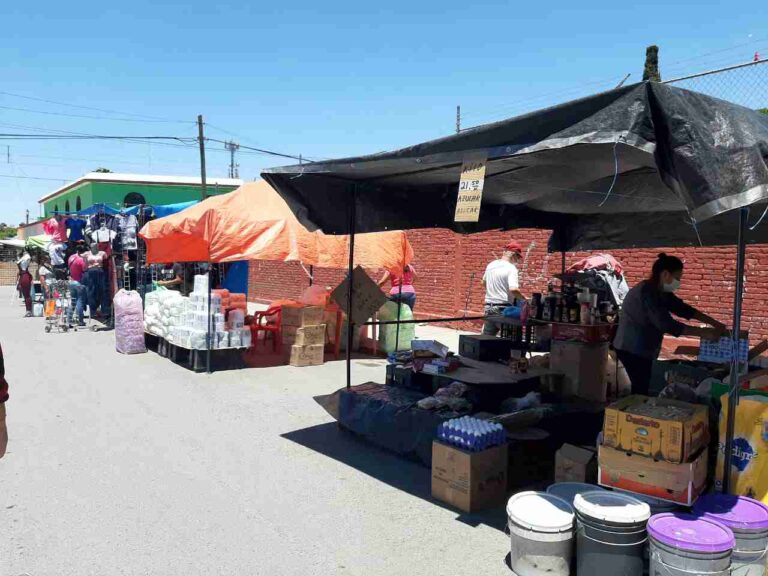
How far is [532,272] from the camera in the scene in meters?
12.1

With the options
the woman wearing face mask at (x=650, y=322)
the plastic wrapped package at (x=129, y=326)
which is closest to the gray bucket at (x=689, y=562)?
the woman wearing face mask at (x=650, y=322)

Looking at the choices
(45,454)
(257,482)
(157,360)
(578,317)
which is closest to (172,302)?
(157,360)

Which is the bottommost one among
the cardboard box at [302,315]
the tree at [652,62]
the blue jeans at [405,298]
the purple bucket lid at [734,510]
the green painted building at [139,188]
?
the purple bucket lid at [734,510]

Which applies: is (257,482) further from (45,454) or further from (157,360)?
(157,360)

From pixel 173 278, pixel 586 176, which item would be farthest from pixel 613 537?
pixel 173 278

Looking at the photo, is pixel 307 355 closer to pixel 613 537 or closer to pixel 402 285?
pixel 402 285

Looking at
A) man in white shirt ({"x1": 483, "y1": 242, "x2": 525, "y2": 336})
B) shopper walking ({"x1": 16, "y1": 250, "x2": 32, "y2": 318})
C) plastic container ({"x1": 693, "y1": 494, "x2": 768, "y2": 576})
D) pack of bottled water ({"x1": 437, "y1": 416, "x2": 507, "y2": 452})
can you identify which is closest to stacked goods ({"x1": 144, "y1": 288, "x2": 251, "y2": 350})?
man in white shirt ({"x1": 483, "y1": 242, "x2": 525, "y2": 336})

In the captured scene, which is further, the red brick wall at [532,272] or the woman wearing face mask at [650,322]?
the red brick wall at [532,272]

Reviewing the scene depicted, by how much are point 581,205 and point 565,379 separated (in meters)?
2.34

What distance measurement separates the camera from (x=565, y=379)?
6305 millimetres

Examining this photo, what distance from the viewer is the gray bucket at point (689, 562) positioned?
2904 millimetres

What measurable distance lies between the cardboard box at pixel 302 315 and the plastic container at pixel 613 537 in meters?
7.12

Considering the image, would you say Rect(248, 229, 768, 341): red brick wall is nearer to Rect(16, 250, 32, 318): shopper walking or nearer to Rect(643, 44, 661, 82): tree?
Rect(643, 44, 661, 82): tree

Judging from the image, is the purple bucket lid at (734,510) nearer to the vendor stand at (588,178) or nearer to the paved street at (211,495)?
the vendor stand at (588,178)
